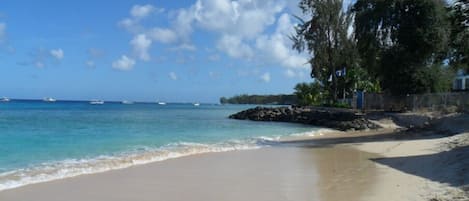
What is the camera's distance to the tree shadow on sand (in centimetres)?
1086

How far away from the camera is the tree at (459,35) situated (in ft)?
90.5

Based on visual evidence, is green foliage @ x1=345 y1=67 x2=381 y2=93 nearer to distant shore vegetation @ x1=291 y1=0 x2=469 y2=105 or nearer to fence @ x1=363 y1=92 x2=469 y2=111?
fence @ x1=363 y1=92 x2=469 y2=111

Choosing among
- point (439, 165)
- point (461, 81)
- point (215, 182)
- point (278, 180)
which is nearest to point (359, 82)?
point (461, 81)

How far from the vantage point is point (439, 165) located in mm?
12719

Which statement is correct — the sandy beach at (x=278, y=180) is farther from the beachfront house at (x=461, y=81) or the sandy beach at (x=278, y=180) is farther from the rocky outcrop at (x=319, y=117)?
the beachfront house at (x=461, y=81)

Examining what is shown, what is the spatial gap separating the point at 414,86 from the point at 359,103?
10313mm

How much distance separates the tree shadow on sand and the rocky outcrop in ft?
65.2

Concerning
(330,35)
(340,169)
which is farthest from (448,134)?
(330,35)

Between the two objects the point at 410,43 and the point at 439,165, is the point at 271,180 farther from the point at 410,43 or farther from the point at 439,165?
the point at 410,43

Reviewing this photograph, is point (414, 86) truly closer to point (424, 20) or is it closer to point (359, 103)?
point (424, 20)

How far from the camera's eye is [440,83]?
38875mm

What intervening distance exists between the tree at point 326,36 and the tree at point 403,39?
10.6 meters

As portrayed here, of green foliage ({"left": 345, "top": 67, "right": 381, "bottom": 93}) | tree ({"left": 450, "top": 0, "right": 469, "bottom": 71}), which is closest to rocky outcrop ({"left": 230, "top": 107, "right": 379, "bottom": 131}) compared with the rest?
tree ({"left": 450, "top": 0, "right": 469, "bottom": 71})

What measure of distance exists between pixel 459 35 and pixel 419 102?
18.9 feet
